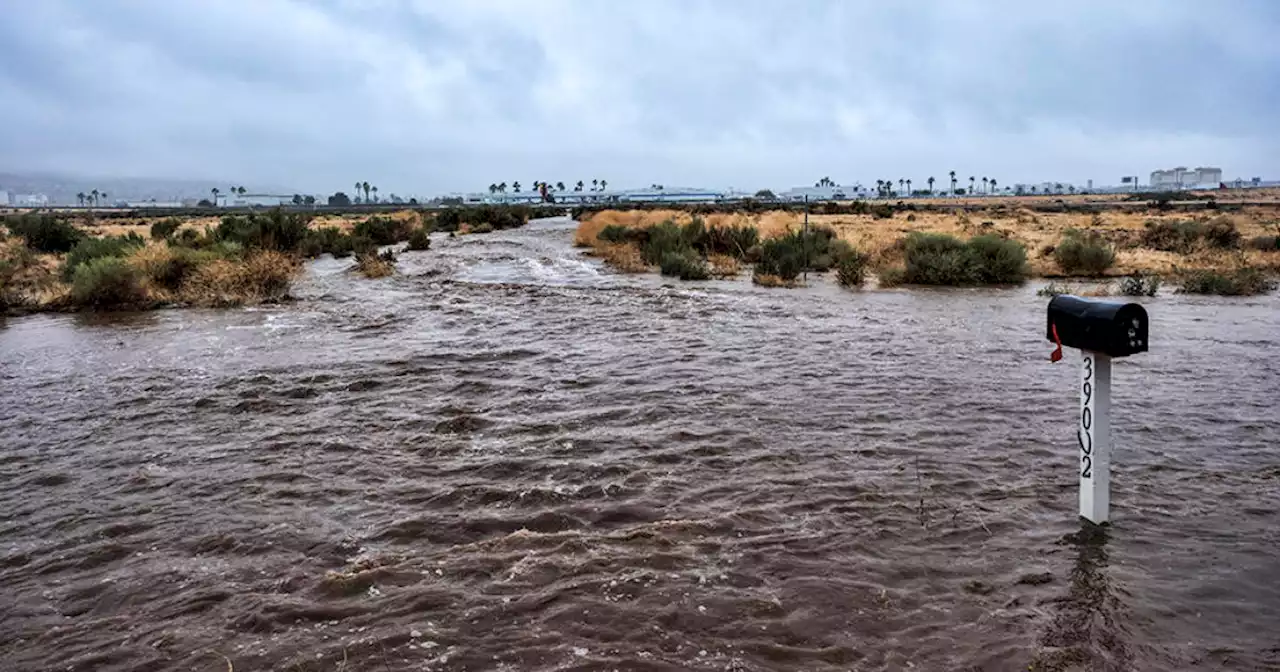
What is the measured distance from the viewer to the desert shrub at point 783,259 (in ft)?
70.4

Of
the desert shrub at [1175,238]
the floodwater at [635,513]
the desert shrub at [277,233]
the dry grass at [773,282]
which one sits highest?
the desert shrub at [277,233]

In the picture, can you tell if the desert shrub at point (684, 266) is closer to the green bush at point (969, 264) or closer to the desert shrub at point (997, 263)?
the green bush at point (969, 264)

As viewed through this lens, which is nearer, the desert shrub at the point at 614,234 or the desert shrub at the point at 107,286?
the desert shrub at the point at 107,286

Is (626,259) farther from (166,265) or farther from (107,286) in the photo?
(107,286)

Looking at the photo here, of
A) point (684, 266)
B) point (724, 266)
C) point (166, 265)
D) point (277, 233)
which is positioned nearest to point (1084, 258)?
point (724, 266)

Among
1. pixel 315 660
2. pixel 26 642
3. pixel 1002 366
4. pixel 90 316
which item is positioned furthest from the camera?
pixel 90 316

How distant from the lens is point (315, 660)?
11.1 feet

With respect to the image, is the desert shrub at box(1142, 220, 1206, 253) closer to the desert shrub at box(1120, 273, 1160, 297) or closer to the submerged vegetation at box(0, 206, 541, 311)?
the desert shrub at box(1120, 273, 1160, 297)

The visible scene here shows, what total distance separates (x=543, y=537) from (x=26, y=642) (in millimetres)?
2480

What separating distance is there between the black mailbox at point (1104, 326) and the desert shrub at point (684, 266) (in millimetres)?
18744

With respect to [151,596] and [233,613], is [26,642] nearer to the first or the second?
[151,596]

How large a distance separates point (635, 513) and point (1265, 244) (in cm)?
3021

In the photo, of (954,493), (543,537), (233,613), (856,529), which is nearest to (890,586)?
(856,529)

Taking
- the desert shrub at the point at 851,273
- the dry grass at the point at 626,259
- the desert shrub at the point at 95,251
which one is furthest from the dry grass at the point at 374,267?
the desert shrub at the point at 851,273
